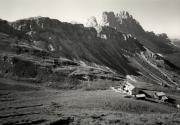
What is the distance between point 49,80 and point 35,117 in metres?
54.3

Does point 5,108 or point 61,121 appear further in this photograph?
point 5,108

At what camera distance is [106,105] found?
52.8 meters

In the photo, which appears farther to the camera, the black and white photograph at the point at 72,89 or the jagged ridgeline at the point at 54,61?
the jagged ridgeline at the point at 54,61

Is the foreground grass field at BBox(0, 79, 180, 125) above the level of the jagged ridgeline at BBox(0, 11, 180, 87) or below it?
below

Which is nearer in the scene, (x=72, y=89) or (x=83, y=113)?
(x=83, y=113)

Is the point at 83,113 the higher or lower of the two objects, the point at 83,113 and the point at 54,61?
the lower

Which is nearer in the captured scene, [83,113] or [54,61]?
[83,113]

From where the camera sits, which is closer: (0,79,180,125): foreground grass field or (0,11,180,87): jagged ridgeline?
(0,79,180,125): foreground grass field

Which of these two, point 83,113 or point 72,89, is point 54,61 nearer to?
point 72,89

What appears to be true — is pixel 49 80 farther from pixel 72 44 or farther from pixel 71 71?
pixel 72 44

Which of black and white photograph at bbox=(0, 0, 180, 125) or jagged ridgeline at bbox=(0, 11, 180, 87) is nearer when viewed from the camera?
black and white photograph at bbox=(0, 0, 180, 125)

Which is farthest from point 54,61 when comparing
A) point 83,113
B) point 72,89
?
point 83,113

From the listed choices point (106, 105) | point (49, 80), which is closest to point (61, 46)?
point (49, 80)

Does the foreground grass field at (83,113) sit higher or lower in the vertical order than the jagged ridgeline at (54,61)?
lower
